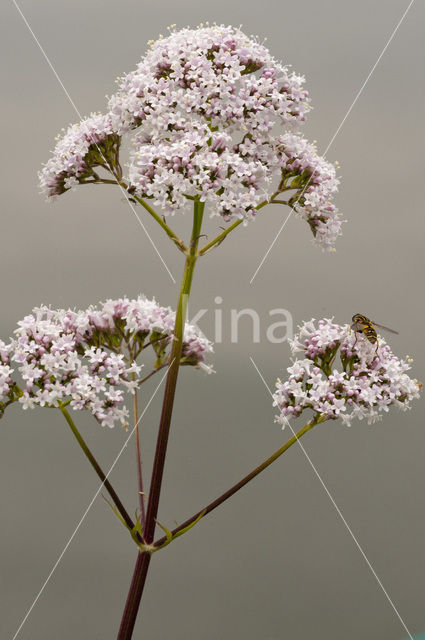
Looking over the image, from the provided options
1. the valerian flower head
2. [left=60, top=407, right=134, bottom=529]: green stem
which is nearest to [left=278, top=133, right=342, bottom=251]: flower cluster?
the valerian flower head

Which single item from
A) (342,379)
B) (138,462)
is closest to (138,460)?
(138,462)

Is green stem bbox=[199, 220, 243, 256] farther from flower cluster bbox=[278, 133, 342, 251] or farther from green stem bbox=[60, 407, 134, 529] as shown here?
green stem bbox=[60, 407, 134, 529]

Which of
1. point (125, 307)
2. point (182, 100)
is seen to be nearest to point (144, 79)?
point (182, 100)

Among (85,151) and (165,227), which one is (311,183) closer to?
(165,227)

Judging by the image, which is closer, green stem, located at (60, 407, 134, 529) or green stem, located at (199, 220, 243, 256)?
green stem, located at (60, 407, 134, 529)

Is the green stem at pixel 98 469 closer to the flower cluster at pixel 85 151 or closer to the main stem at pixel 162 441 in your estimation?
the main stem at pixel 162 441

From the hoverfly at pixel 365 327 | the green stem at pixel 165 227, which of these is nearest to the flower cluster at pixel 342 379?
the hoverfly at pixel 365 327

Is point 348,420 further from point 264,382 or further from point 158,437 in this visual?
point 158,437
